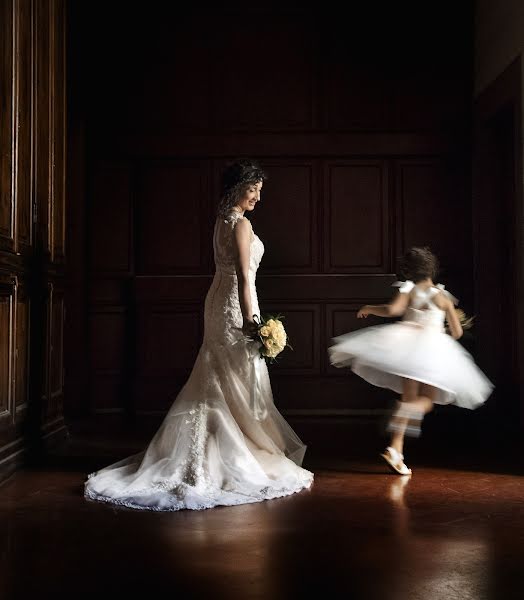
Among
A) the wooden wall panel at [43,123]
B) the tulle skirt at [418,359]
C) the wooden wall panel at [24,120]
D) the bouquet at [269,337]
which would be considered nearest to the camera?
the bouquet at [269,337]

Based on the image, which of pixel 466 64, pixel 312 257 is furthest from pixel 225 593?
pixel 466 64

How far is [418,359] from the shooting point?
4086mm

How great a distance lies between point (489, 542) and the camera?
9.39 ft

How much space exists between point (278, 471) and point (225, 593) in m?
1.61

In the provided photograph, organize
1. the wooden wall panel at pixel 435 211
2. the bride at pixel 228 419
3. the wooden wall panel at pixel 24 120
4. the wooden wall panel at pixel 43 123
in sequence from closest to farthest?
the bride at pixel 228 419
the wooden wall panel at pixel 24 120
the wooden wall panel at pixel 43 123
the wooden wall panel at pixel 435 211

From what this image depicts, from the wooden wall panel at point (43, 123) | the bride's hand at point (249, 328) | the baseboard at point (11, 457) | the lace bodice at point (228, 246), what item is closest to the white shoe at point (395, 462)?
the bride's hand at point (249, 328)

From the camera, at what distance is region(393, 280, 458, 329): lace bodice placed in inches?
168

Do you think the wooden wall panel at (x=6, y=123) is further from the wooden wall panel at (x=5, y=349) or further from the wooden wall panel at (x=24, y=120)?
the wooden wall panel at (x=5, y=349)

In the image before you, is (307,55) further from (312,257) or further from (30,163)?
(30,163)

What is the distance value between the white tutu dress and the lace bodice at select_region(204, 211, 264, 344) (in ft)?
2.04

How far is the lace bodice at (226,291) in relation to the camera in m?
4.04

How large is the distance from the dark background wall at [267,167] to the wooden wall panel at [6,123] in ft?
7.70

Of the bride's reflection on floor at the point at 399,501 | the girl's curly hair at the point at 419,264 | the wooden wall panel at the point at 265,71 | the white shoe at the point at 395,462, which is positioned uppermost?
the wooden wall panel at the point at 265,71

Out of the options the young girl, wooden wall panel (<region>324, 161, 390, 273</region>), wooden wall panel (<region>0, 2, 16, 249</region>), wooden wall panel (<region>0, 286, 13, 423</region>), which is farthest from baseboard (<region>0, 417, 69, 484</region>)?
wooden wall panel (<region>324, 161, 390, 273</region>)
